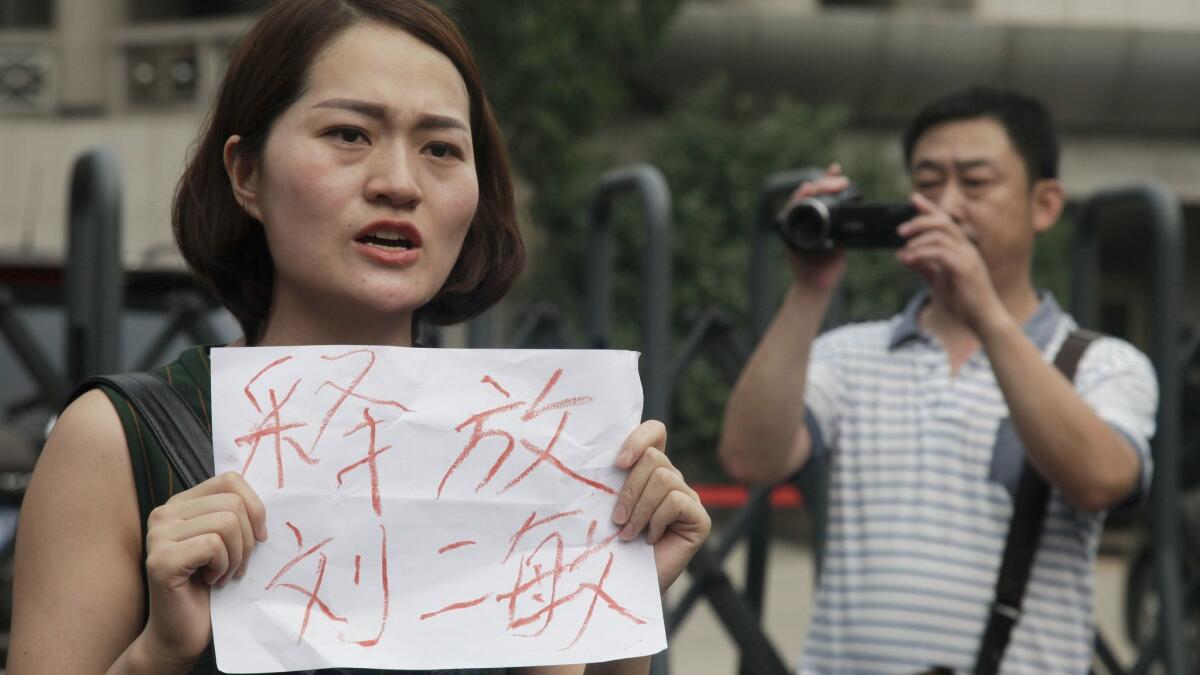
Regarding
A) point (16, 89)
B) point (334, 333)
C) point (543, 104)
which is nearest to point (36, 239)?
point (16, 89)

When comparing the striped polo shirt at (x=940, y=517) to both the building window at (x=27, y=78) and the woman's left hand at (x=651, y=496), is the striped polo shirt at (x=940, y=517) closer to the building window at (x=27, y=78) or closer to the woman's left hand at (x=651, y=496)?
the woman's left hand at (x=651, y=496)

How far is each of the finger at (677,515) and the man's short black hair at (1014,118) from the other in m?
1.88

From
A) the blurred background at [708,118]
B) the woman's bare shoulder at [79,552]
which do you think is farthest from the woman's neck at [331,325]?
the blurred background at [708,118]

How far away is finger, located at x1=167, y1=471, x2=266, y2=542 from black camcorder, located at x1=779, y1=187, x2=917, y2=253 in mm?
1844

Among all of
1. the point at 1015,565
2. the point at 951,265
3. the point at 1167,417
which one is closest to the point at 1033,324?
the point at 951,265

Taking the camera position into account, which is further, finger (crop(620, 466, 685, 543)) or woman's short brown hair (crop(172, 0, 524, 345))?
woman's short brown hair (crop(172, 0, 524, 345))

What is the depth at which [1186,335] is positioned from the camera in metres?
5.16

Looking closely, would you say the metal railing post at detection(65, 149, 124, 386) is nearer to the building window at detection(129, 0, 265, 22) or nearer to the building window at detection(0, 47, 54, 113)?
the building window at detection(129, 0, 265, 22)

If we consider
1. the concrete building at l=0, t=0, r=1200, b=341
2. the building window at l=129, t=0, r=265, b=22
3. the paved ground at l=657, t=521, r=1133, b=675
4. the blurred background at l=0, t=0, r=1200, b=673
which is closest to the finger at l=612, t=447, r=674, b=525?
the paved ground at l=657, t=521, r=1133, b=675

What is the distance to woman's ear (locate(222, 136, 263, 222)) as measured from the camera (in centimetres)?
181

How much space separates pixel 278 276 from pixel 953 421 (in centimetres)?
163

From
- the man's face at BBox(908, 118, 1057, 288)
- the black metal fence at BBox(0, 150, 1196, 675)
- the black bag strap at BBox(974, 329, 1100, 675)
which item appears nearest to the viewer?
the black bag strap at BBox(974, 329, 1100, 675)

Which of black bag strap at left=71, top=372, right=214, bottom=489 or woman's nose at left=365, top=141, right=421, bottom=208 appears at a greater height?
woman's nose at left=365, top=141, right=421, bottom=208

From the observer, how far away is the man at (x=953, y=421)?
2.94m
